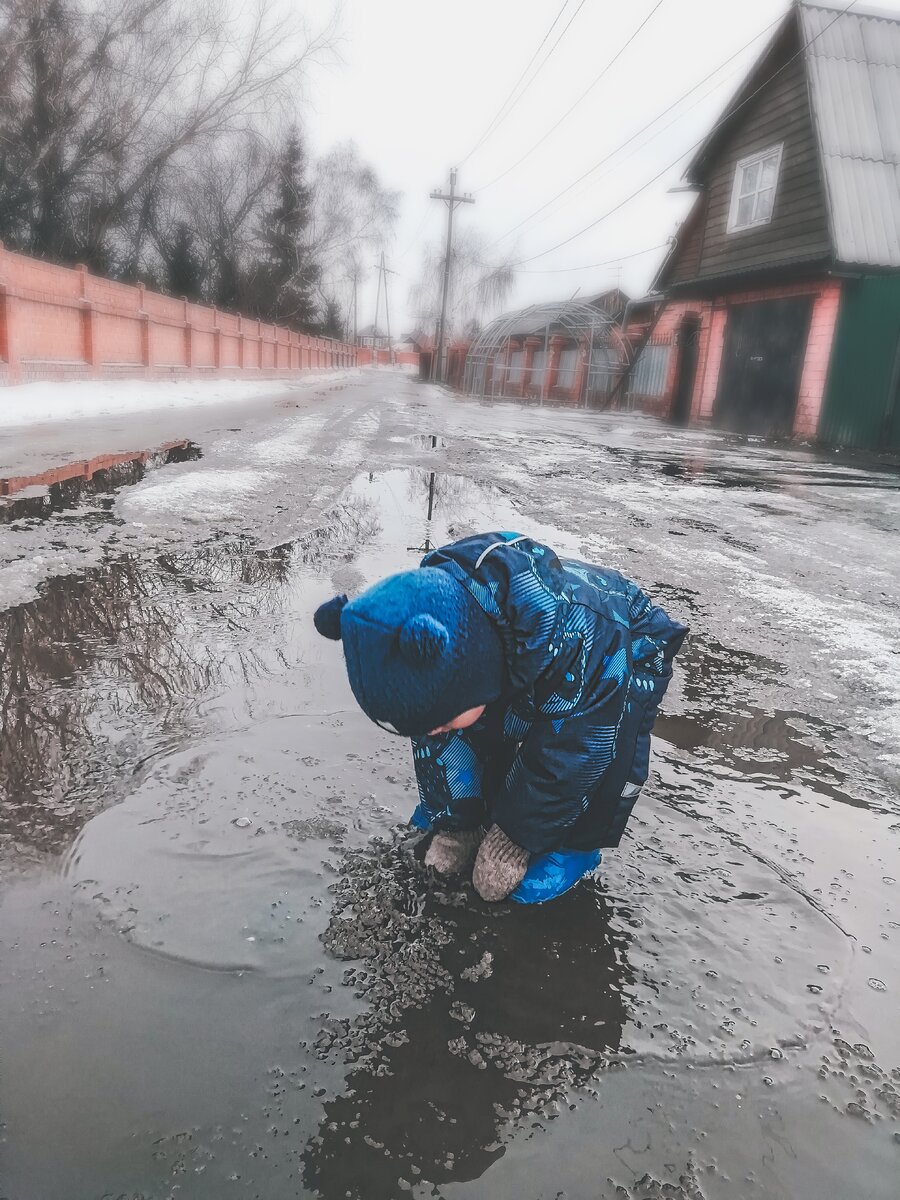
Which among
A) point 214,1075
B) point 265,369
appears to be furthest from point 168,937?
point 265,369

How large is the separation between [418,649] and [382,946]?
551 millimetres

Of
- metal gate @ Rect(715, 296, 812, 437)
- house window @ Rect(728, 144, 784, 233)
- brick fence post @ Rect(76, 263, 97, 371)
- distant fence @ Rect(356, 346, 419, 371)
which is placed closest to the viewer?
brick fence post @ Rect(76, 263, 97, 371)

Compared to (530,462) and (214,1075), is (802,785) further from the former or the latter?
(530,462)

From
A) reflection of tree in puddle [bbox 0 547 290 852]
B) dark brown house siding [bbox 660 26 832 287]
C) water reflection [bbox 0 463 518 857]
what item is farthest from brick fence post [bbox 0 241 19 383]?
dark brown house siding [bbox 660 26 832 287]

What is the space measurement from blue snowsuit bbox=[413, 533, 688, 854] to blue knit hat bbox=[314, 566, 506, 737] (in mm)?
67

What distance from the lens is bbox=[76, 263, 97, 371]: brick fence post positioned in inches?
537

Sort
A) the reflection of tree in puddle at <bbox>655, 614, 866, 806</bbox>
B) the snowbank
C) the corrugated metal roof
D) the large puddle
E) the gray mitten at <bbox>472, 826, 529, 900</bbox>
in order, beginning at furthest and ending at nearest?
1. the corrugated metal roof
2. the snowbank
3. the reflection of tree in puddle at <bbox>655, 614, 866, 806</bbox>
4. the gray mitten at <bbox>472, 826, 529, 900</bbox>
5. the large puddle

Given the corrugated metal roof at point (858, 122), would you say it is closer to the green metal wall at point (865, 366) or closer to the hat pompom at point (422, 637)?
the green metal wall at point (865, 366)

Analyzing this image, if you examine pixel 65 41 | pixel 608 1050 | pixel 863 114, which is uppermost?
pixel 65 41

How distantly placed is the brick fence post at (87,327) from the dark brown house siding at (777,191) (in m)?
11.8

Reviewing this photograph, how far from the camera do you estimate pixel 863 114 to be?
14.7 meters

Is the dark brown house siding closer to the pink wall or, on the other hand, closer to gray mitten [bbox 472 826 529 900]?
the pink wall

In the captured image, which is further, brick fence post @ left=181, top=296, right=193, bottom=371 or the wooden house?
brick fence post @ left=181, top=296, right=193, bottom=371

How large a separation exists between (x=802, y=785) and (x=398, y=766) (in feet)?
3.41
